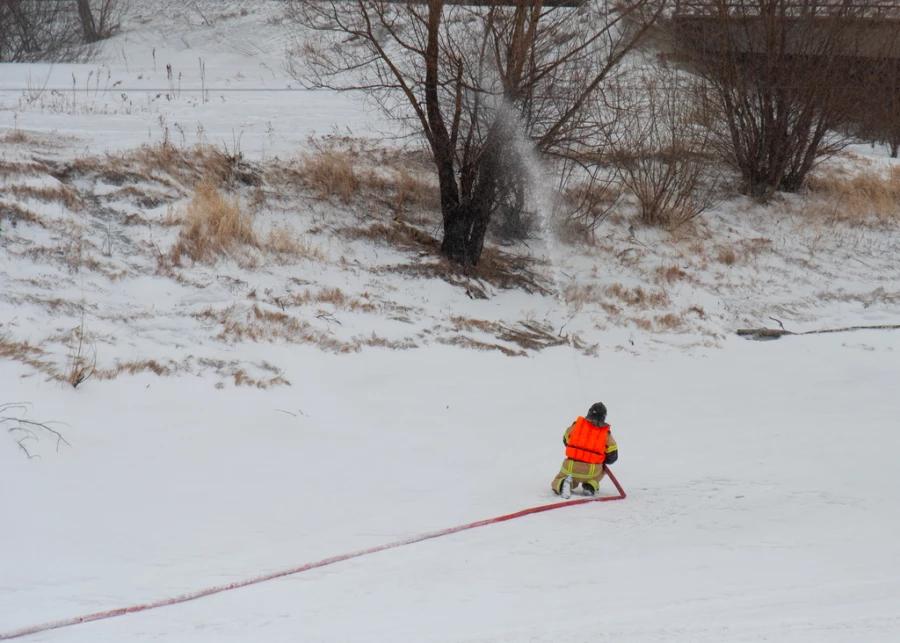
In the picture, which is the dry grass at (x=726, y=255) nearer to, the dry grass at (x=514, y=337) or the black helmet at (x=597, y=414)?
the dry grass at (x=514, y=337)

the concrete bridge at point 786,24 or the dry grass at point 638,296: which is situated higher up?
the concrete bridge at point 786,24

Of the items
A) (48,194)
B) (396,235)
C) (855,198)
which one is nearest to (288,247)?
(396,235)

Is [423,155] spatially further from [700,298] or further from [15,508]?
[15,508]

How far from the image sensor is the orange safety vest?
6793mm

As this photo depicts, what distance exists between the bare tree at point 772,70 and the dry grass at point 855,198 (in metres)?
0.83

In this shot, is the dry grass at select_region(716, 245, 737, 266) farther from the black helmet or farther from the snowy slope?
the black helmet

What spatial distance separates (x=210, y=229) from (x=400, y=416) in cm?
415

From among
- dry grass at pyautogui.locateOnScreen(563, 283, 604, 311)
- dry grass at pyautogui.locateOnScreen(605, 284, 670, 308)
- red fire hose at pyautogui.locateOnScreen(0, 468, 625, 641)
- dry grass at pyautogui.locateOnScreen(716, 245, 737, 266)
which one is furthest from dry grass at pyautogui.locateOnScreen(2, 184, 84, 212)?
dry grass at pyautogui.locateOnScreen(716, 245, 737, 266)

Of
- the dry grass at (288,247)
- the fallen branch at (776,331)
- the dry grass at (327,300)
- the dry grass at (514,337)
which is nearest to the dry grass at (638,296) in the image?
the fallen branch at (776,331)

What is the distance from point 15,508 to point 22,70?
53.8 ft

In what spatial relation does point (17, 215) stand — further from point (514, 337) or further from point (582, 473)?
point (582, 473)

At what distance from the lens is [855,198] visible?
696 inches

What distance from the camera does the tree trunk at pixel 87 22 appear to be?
2377 centimetres

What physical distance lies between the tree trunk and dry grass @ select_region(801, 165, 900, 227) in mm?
21342
